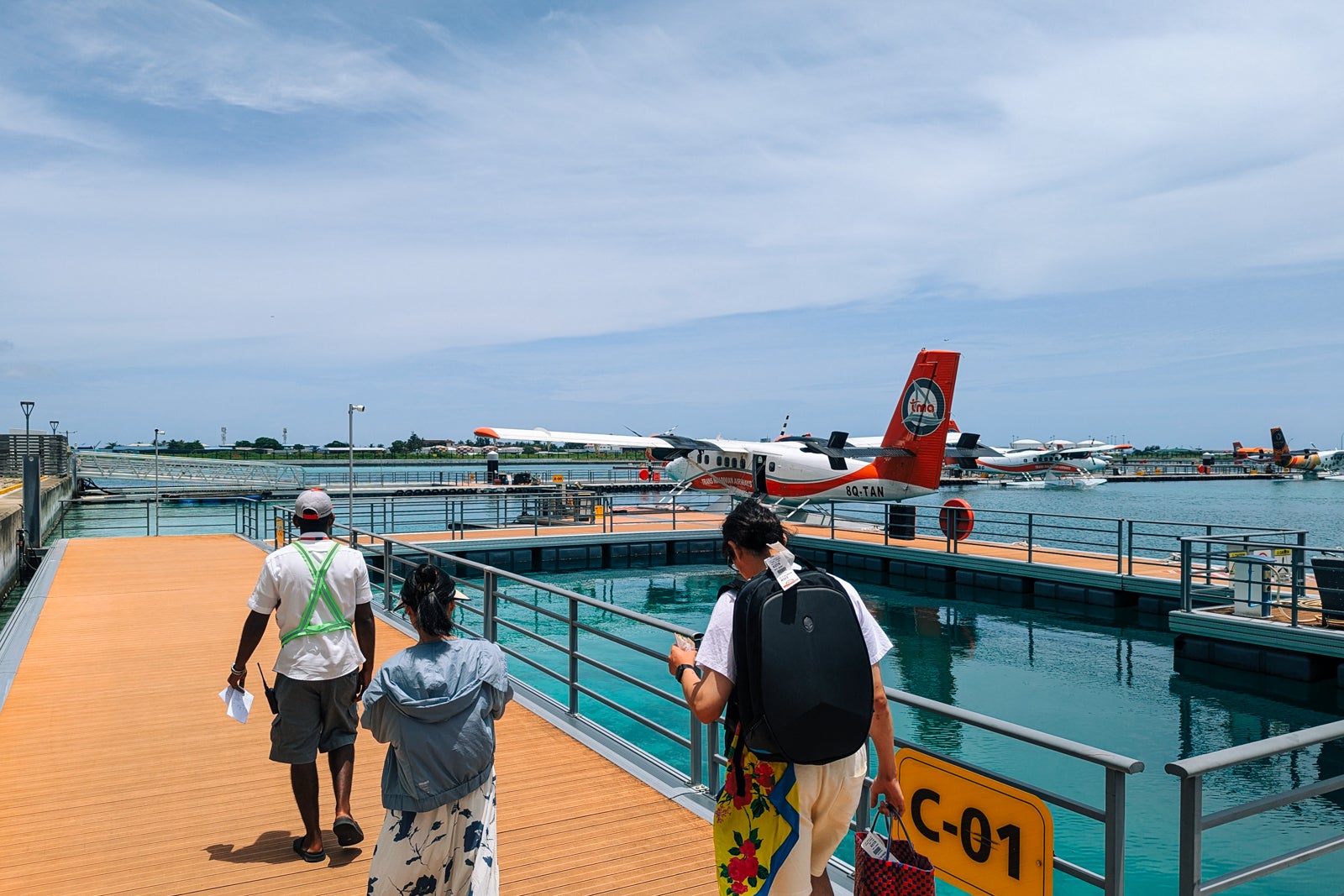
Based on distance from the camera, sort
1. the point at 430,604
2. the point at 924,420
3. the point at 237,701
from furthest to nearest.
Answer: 1. the point at 924,420
2. the point at 237,701
3. the point at 430,604

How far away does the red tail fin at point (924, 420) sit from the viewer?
952 inches

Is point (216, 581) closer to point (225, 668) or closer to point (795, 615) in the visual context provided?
point (225, 668)

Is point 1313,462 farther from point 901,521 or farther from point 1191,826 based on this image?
point 1191,826

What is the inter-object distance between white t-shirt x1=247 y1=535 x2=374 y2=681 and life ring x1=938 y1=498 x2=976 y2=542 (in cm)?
1824

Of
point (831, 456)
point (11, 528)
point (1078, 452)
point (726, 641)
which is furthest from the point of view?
point (1078, 452)

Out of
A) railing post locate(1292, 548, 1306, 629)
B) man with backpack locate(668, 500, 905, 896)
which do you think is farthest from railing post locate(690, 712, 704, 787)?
railing post locate(1292, 548, 1306, 629)

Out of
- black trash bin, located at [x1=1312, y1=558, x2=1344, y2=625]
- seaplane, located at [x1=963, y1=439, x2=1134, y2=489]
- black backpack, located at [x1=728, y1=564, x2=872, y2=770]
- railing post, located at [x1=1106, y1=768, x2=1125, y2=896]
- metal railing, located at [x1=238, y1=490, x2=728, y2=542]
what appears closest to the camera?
black backpack, located at [x1=728, y1=564, x2=872, y2=770]

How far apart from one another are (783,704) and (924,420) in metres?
22.8

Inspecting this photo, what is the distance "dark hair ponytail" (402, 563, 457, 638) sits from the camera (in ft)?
10.7

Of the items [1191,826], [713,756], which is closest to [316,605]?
[713,756]

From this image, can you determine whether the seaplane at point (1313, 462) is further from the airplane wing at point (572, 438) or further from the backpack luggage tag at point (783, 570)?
the backpack luggage tag at point (783, 570)

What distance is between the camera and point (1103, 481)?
90.9m

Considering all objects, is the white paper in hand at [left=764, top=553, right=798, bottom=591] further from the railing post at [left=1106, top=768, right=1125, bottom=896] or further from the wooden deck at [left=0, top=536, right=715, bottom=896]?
the wooden deck at [left=0, top=536, right=715, bottom=896]

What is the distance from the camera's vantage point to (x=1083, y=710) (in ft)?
41.3
